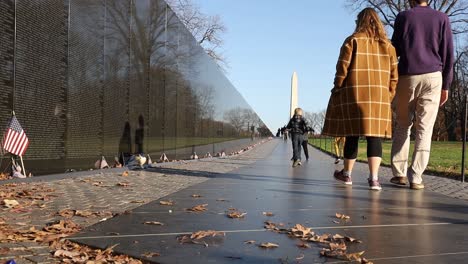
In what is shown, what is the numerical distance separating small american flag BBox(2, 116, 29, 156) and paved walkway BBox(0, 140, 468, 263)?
624 mm

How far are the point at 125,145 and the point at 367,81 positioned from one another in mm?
6533

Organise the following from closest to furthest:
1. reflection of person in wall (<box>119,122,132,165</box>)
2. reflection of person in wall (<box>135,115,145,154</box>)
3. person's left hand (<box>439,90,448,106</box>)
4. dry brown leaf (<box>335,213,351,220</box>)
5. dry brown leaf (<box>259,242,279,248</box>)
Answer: dry brown leaf (<box>259,242,279,248</box>)
dry brown leaf (<box>335,213,351,220</box>)
person's left hand (<box>439,90,448,106</box>)
reflection of person in wall (<box>119,122,132,165</box>)
reflection of person in wall (<box>135,115,145,154</box>)

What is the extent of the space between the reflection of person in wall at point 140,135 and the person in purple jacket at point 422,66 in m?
7.03

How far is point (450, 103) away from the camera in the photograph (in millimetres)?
74375

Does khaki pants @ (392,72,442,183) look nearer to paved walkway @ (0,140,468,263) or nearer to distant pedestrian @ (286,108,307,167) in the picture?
paved walkway @ (0,140,468,263)

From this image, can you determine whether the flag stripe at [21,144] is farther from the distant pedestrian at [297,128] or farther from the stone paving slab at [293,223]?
the distant pedestrian at [297,128]

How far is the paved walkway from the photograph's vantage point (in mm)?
3188

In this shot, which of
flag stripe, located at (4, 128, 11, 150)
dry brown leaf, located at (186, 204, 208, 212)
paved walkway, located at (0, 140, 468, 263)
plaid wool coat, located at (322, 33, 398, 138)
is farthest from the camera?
flag stripe, located at (4, 128, 11, 150)

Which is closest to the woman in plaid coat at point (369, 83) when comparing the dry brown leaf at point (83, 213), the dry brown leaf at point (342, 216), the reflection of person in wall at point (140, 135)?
the dry brown leaf at point (342, 216)

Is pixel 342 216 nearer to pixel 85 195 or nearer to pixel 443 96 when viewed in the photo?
pixel 443 96

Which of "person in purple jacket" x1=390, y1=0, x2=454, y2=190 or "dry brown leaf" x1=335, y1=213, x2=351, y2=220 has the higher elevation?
"person in purple jacket" x1=390, y1=0, x2=454, y2=190

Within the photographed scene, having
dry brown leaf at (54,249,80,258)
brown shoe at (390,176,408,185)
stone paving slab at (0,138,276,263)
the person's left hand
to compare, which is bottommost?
dry brown leaf at (54,249,80,258)

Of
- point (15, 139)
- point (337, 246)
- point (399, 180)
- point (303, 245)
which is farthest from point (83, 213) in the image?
point (399, 180)

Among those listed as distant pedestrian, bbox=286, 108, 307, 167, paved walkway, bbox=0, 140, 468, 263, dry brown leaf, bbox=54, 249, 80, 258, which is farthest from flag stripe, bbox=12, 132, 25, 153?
distant pedestrian, bbox=286, 108, 307, 167
